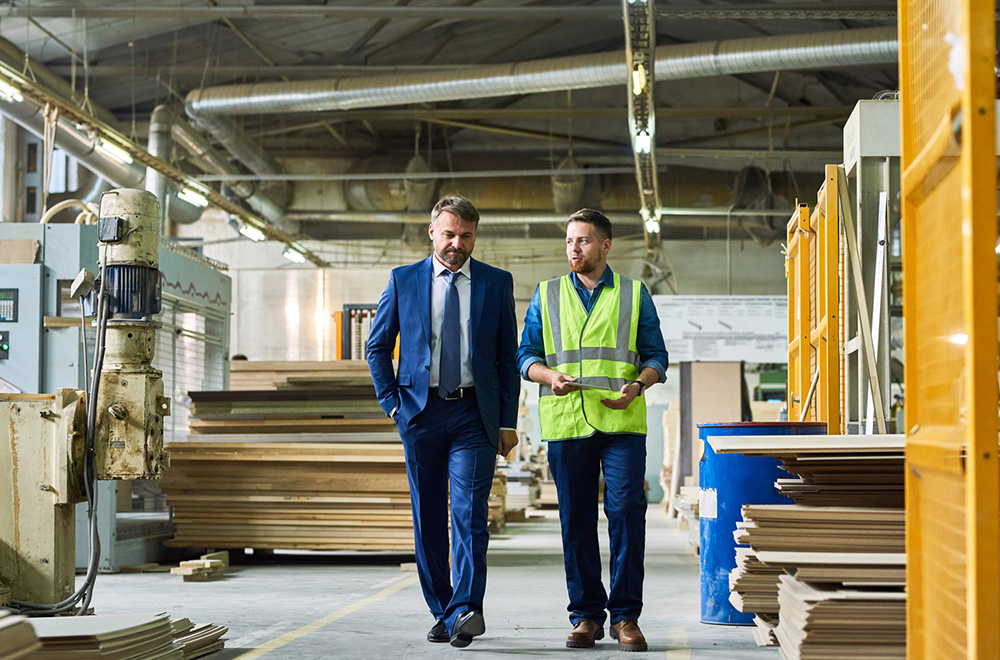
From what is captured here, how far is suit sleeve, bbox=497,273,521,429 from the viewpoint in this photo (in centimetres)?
504

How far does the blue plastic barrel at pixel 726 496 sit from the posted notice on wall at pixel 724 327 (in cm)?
1234

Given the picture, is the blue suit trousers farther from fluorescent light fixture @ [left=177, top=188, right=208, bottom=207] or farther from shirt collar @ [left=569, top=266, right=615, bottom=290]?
fluorescent light fixture @ [left=177, top=188, right=208, bottom=207]

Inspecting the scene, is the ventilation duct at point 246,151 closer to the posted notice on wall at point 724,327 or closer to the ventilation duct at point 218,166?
the ventilation duct at point 218,166

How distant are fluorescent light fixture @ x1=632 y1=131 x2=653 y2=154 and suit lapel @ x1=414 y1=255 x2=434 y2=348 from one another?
26.5 ft

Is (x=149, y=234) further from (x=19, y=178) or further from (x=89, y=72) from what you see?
Result: (x=19, y=178)

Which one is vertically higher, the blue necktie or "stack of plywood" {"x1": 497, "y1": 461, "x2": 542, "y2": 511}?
the blue necktie

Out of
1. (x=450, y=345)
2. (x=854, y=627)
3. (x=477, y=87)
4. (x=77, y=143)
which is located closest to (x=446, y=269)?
(x=450, y=345)

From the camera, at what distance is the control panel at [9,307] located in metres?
7.91

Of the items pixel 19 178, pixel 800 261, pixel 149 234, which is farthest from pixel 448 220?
pixel 19 178

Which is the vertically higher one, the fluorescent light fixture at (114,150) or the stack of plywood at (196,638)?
the fluorescent light fixture at (114,150)

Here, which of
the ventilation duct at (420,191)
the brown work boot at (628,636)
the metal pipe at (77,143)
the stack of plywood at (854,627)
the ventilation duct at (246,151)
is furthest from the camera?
the ventilation duct at (420,191)

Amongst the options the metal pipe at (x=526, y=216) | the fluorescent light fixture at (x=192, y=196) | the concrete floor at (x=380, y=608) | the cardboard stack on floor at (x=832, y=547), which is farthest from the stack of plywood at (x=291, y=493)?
the metal pipe at (x=526, y=216)

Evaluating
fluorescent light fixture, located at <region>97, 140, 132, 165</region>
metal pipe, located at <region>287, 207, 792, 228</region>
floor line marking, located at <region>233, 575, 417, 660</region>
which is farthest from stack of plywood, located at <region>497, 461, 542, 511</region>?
floor line marking, located at <region>233, 575, 417, 660</region>

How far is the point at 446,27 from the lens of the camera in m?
15.5
